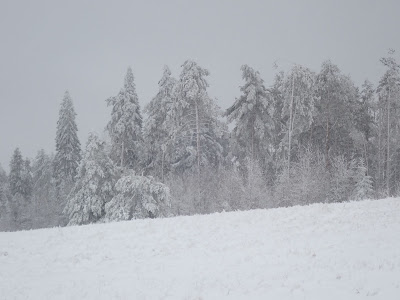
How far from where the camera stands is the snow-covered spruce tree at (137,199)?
28.7m

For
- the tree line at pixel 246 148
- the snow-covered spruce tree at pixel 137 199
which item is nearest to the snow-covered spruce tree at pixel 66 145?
the tree line at pixel 246 148

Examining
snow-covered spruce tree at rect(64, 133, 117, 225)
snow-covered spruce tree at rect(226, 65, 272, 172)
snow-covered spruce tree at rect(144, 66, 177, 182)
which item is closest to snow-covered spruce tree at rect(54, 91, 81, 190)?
snow-covered spruce tree at rect(144, 66, 177, 182)

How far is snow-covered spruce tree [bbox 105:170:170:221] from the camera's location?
94.2ft

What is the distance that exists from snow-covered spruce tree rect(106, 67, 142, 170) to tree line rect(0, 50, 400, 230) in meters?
0.11

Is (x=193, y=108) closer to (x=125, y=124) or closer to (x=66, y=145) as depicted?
(x=125, y=124)

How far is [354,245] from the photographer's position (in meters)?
13.4

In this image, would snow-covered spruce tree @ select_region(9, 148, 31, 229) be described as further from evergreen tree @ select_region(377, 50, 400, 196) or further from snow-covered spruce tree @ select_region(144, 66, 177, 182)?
evergreen tree @ select_region(377, 50, 400, 196)

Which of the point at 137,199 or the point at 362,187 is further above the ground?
the point at 362,187

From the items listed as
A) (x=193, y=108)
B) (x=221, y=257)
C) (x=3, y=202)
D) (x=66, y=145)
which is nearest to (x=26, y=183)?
(x=3, y=202)

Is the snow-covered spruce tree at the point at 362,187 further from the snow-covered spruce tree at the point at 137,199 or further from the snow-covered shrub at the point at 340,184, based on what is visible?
the snow-covered spruce tree at the point at 137,199

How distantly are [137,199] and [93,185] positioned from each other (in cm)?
352

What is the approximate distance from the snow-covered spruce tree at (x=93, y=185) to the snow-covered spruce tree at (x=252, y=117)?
12894 mm

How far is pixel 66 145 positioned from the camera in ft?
202

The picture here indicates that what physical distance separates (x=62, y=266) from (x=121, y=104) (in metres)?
32.0
